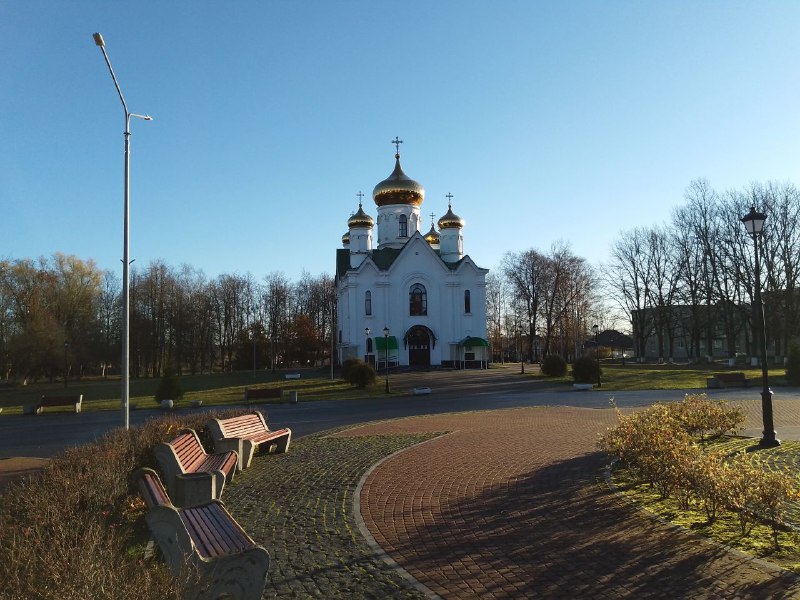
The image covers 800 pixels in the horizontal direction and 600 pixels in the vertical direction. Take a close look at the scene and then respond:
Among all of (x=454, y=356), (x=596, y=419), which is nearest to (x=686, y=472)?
(x=596, y=419)

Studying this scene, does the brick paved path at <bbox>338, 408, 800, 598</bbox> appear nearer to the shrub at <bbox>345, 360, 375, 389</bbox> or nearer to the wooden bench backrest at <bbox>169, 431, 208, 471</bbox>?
the wooden bench backrest at <bbox>169, 431, 208, 471</bbox>

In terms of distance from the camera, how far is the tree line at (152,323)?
151ft

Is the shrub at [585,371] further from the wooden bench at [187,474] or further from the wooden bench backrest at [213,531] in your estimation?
the wooden bench backrest at [213,531]

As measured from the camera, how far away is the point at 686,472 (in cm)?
675

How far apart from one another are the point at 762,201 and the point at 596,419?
3654 cm

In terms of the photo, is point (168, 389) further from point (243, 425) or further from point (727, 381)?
point (727, 381)

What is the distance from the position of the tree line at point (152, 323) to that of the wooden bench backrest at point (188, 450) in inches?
1360

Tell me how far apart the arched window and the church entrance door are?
62.2 inches

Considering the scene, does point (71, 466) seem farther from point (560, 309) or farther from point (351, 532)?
point (560, 309)

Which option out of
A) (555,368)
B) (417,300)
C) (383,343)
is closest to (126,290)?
(555,368)

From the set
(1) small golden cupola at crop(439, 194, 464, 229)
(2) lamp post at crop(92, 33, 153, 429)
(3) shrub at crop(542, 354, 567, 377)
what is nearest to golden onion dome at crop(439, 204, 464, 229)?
(1) small golden cupola at crop(439, 194, 464, 229)

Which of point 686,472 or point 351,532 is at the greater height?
point 686,472

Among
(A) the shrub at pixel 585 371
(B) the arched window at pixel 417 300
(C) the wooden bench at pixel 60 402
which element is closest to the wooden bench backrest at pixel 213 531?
(C) the wooden bench at pixel 60 402

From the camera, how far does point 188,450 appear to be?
8336 mm
